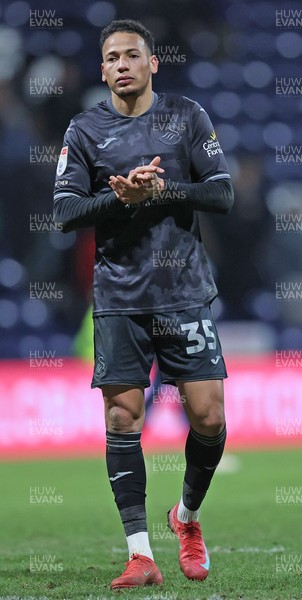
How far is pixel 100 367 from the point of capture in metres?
4.07

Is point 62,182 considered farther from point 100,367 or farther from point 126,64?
point 100,367

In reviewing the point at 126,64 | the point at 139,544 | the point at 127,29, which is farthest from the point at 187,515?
the point at 127,29

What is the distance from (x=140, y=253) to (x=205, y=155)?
1.58 feet

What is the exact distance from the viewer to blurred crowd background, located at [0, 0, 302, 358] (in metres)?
11.2

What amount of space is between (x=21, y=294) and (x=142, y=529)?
24.7 feet

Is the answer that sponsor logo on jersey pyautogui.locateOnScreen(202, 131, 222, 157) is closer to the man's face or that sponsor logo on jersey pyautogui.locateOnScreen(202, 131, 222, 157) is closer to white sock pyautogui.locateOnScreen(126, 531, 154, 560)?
the man's face

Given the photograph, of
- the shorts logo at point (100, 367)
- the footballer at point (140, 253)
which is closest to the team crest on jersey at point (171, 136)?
the footballer at point (140, 253)

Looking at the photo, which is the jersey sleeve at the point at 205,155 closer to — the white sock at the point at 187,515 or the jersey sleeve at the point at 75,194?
the jersey sleeve at the point at 75,194

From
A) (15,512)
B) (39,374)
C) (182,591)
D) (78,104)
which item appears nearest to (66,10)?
(78,104)

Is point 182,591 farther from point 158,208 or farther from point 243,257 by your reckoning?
point 243,257

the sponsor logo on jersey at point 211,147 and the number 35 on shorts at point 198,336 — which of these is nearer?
the number 35 on shorts at point 198,336

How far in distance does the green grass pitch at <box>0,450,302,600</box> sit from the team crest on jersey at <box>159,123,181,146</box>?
1694mm

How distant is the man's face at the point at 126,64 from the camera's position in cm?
409

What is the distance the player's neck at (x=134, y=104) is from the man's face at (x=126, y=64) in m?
0.03
